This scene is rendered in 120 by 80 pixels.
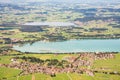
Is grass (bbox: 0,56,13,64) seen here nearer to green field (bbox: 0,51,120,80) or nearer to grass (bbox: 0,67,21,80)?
green field (bbox: 0,51,120,80)

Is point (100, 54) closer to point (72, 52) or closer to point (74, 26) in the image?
point (72, 52)

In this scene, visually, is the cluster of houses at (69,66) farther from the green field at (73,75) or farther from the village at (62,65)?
the green field at (73,75)

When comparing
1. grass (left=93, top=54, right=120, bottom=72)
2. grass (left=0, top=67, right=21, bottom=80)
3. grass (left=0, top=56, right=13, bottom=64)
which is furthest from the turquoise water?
grass (left=0, top=67, right=21, bottom=80)

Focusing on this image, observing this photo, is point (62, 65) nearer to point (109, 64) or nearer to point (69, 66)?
point (69, 66)

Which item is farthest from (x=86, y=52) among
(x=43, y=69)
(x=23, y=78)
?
(x=23, y=78)

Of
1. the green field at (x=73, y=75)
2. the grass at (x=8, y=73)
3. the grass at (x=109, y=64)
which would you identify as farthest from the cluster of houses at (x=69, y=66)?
the grass at (x=109, y=64)
